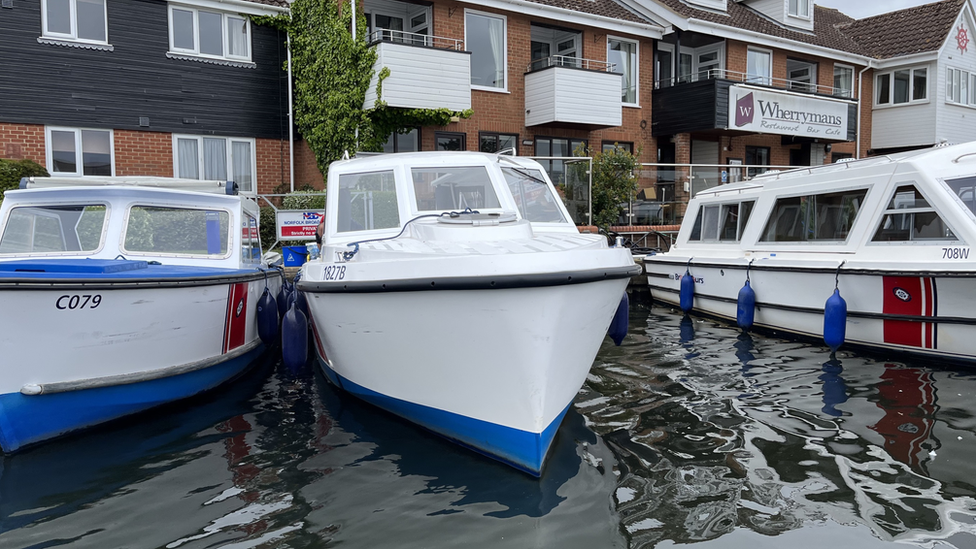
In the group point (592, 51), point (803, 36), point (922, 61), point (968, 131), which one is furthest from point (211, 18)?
point (968, 131)

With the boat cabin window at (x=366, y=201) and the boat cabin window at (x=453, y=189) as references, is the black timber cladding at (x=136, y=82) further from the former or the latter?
the boat cabin window at (x=453, y=189)

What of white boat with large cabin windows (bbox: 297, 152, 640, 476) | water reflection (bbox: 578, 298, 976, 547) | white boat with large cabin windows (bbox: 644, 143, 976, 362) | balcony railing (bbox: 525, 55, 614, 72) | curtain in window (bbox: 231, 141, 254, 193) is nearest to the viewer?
water reflection (bbox: 578, 298, 976, 547)

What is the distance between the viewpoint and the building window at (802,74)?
75.2 ft

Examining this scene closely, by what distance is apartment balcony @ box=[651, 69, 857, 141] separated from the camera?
19.3 meters

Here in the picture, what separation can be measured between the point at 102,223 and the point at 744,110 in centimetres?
1733

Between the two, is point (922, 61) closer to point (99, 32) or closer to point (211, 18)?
point (211, 18)

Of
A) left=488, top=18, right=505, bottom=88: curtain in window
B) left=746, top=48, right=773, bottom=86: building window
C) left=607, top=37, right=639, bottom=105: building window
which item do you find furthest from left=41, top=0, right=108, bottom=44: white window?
left=746, top=48, right=773, bottom=86: building window

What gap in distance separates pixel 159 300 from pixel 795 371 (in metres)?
6.53

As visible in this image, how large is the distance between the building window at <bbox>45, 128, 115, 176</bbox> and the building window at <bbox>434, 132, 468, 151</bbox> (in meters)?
7.03

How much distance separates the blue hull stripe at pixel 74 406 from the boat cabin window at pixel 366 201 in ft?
6.55

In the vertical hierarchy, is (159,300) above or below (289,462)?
above

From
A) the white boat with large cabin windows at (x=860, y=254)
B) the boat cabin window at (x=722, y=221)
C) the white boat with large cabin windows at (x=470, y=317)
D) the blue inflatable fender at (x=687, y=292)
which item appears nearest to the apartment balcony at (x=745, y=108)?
the boat cabin window at (x=722, y=221)

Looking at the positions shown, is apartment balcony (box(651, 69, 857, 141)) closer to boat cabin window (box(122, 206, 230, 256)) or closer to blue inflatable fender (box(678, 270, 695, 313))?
blue inflatable fender (box(678, 270, 695, 313))

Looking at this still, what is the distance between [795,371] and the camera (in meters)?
7.89
